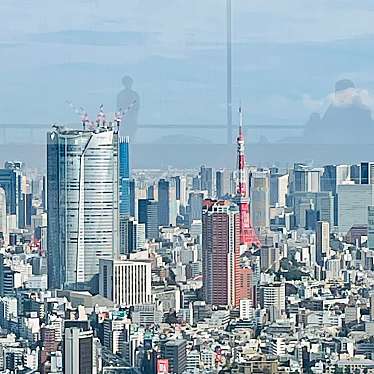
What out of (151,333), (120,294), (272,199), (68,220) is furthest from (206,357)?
(68,220)

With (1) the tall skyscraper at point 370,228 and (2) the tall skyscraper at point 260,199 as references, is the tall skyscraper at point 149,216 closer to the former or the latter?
(2) the tall skyscraper at point 260,199

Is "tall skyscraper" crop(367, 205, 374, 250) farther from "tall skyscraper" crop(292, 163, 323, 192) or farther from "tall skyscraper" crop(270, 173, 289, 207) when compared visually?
"tall skyscraper" crop(270, 173, 289, 207)

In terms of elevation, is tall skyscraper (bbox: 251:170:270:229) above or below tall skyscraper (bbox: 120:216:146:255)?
above

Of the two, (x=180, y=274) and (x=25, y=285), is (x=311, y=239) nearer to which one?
(x=180, y=274)

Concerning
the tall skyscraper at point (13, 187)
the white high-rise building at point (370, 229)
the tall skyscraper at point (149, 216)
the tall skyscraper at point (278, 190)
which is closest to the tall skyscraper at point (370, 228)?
the white high-rise building at point (370, 229)

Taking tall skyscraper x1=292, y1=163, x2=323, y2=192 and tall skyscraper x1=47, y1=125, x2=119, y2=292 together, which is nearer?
tall skyscraper x1=292, y1=163, x2=323, y2=192

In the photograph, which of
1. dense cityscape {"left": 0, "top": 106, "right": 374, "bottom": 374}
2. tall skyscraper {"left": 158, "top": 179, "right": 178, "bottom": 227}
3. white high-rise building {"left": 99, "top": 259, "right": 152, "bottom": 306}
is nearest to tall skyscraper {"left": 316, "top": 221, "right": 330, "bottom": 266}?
dense cityscape {"left": 0, "top": 106, "right": 374, "bottom": 374}

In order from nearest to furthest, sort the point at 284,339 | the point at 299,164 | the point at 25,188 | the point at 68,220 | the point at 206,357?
the point at 206,357
the point at 284,339
the point at 299,164
the point at 25,188
the point at 68,220

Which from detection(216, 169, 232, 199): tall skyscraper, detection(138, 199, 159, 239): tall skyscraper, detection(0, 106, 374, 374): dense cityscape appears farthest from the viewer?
detection(138, 199, 159, 239): tall skyscraper
